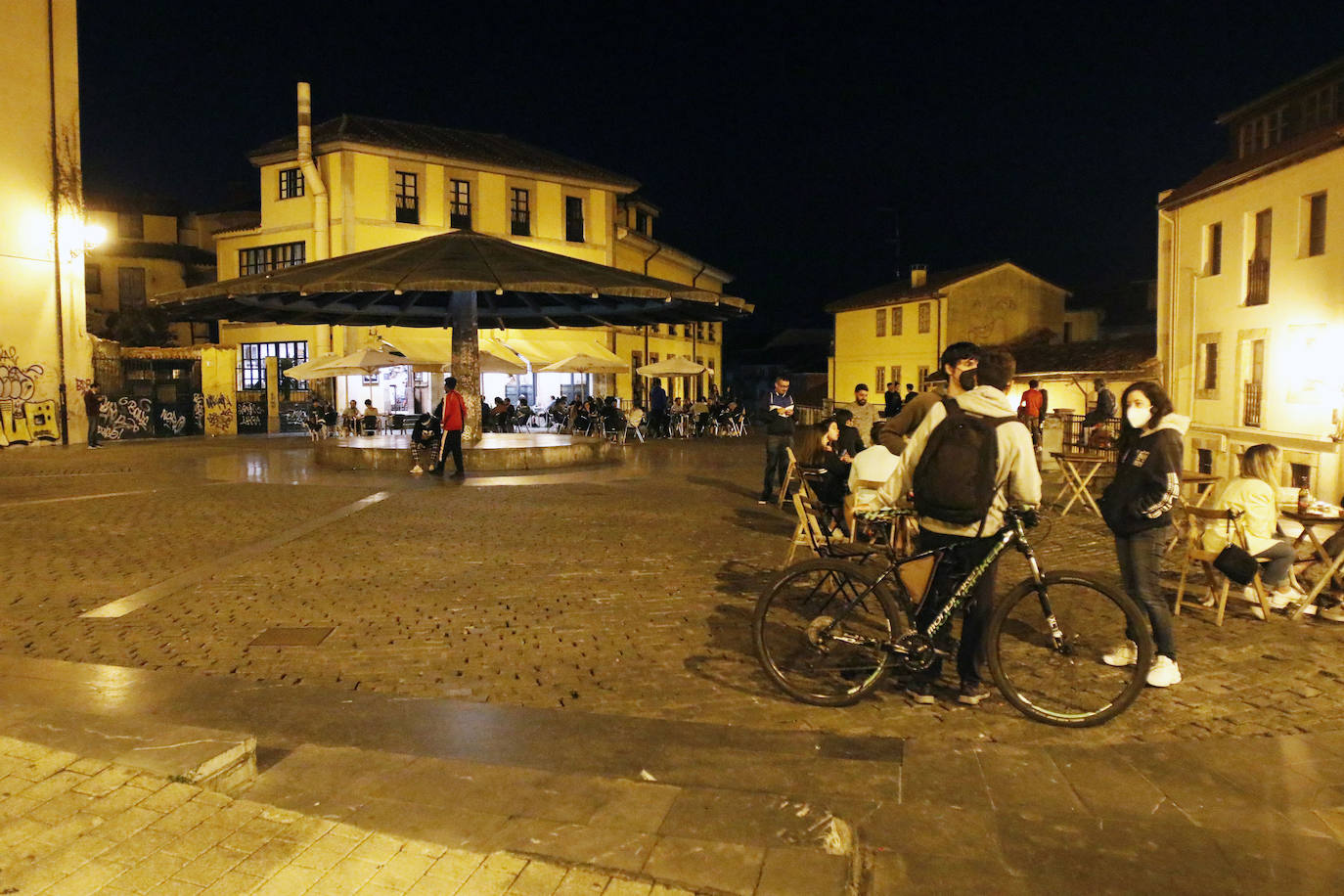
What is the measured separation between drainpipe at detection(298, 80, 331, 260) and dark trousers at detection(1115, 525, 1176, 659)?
3451cm

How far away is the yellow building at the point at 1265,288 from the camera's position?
16.9 metres

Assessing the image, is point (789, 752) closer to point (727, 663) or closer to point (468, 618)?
point (727, 663)

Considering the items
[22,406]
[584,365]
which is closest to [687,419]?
[584,365]

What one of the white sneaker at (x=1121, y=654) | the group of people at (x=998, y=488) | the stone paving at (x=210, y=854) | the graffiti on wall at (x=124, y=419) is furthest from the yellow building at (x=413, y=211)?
the stone paving at (x=210, y=854)

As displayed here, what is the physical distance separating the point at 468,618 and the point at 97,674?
2199 mm

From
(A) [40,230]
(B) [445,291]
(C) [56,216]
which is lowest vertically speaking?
(B) [445,291]

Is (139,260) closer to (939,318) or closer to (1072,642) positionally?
(939,318)

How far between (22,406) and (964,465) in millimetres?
26524

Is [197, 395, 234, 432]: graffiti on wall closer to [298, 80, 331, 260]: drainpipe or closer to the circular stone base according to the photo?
[298, 80, 331, 260]: drainpipe

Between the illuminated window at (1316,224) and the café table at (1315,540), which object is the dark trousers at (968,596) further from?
the illuminated window at (1316,224)

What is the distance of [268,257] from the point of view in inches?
1485

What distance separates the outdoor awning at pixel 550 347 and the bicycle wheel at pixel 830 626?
30.7 m

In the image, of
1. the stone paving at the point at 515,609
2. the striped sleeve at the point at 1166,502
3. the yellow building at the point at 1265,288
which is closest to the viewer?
the stone paving at the point at 515,609

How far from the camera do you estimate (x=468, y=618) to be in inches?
261
